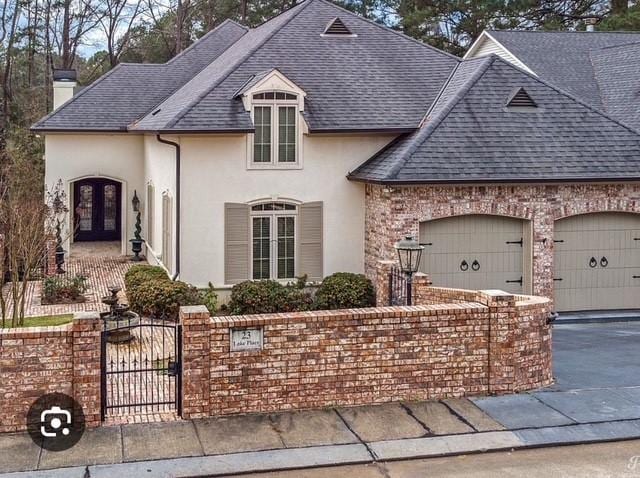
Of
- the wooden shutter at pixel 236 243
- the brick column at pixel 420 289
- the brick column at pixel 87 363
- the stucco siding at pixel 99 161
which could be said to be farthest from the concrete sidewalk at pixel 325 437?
the stucco siding at pixel 99 161

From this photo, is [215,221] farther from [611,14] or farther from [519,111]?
[611,14]

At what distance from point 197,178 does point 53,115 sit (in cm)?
871

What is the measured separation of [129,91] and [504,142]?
41.1 feet

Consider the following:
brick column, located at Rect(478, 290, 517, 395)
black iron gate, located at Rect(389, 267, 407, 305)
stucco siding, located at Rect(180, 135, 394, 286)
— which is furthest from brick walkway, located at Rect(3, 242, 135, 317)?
brick column, located at Rect(478, 290, 517, 395)

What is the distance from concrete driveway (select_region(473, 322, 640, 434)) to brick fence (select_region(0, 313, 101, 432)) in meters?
4.78

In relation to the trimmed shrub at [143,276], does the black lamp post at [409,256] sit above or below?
above

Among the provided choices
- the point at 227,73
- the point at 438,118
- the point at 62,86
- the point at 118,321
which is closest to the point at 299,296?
the point at 118,321

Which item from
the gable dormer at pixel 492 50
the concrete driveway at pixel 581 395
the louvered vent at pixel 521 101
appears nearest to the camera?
the concrete driveway at pixel 581 395

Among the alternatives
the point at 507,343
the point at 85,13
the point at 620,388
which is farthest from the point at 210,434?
the point at 85,13

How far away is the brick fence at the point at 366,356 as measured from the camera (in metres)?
9.52

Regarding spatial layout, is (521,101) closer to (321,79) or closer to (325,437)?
(321,79)

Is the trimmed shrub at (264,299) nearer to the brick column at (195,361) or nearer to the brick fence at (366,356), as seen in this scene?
the brick fence at (366,356)

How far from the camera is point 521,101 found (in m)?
17.1

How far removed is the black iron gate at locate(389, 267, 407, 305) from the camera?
44.5 feet
